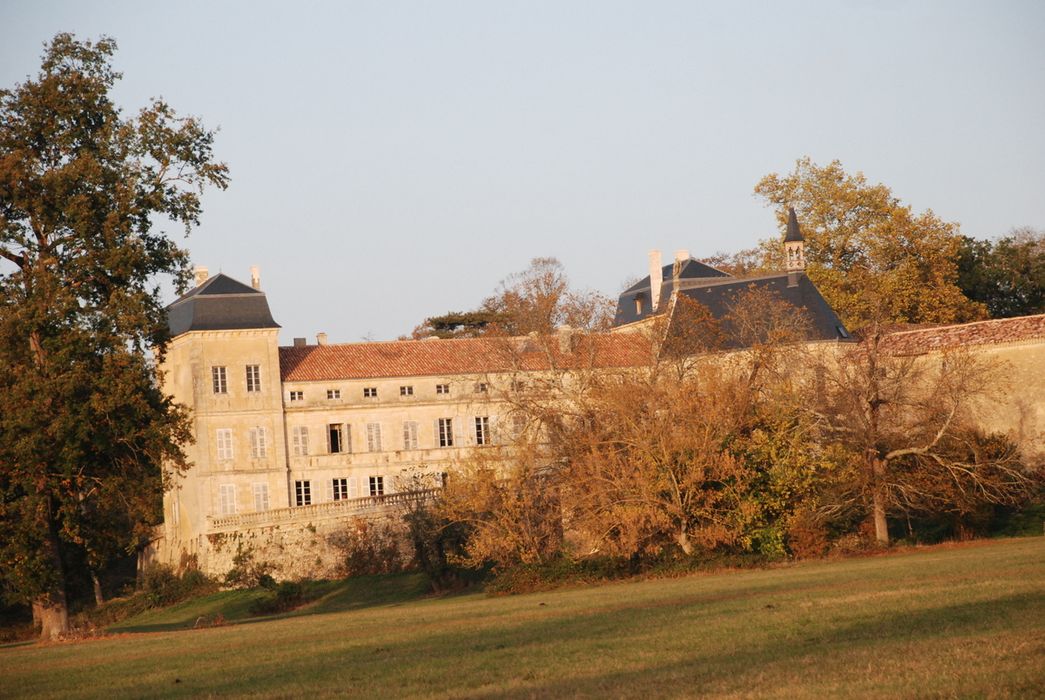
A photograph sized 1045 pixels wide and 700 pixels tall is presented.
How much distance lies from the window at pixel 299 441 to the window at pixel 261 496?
188 cm

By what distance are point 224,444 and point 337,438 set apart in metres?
4.62

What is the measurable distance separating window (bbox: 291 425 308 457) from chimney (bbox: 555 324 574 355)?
11404 mm

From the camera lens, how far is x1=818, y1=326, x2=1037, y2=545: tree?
35156mm

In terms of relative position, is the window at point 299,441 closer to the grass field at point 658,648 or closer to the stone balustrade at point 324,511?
the stone balustrade at point 324,511

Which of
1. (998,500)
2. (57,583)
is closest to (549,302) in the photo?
(998,500)

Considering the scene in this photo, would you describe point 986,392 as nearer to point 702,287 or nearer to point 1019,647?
point 702,287

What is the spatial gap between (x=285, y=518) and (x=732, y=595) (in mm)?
27342

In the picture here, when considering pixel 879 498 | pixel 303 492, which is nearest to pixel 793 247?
pixel 879 498

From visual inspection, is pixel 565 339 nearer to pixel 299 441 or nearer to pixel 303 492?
pixel 299 441

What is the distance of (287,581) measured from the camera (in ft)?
147

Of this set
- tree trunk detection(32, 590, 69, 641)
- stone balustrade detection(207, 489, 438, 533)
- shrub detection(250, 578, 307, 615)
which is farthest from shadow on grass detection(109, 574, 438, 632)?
tree trunk detection(32, 590, 69, 641)

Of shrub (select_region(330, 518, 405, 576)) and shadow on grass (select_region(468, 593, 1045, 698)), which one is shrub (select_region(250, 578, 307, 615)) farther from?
shadow on grass (select_region(468, 593, 1045, 698))

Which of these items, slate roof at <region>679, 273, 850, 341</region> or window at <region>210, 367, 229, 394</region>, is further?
window at <region>210, 367, 229, 394</region>

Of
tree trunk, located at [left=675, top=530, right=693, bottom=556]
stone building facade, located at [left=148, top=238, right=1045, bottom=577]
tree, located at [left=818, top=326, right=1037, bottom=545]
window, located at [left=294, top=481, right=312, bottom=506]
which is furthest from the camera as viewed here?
window, located at [left=294, top=481, right=312, bottom=506]
